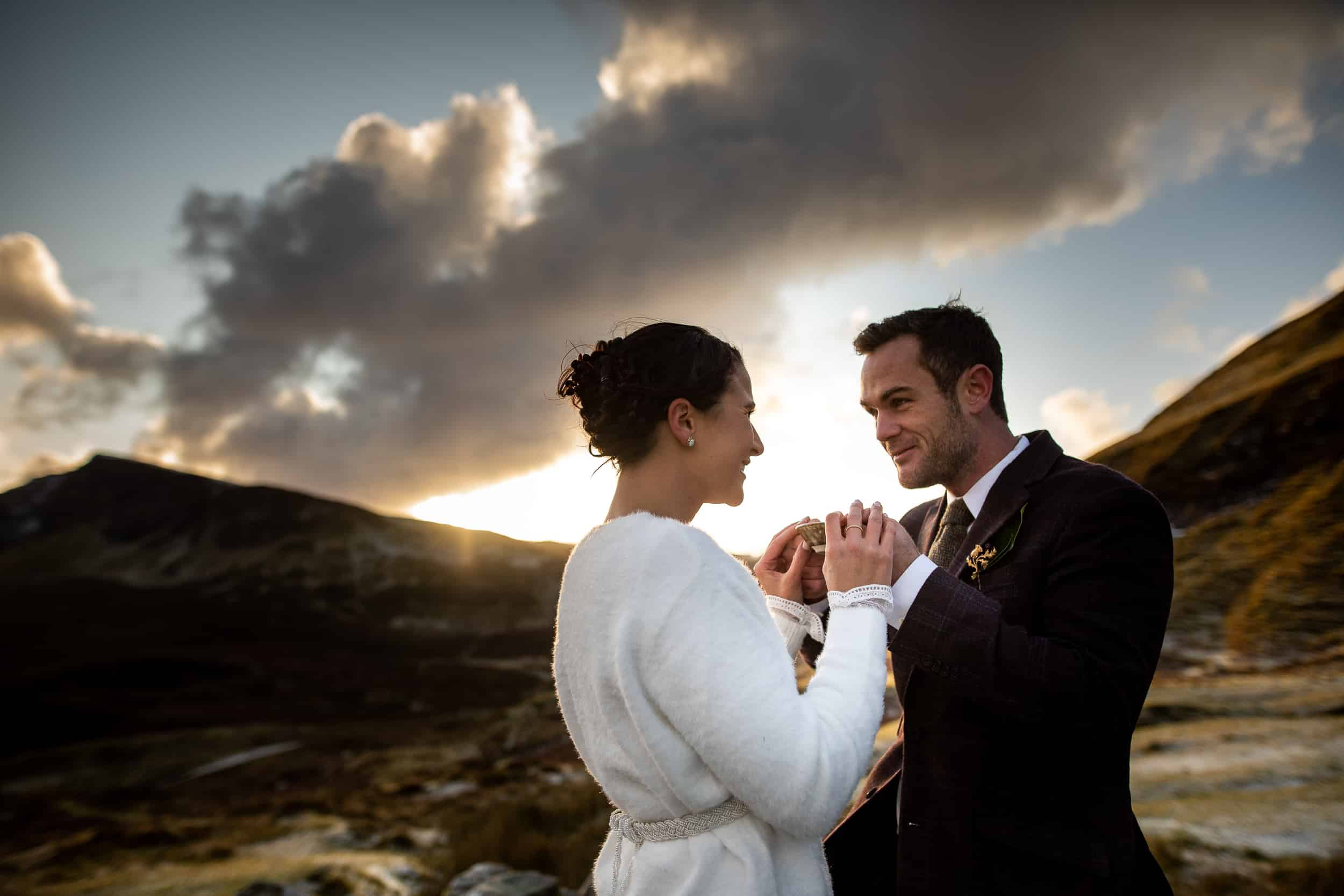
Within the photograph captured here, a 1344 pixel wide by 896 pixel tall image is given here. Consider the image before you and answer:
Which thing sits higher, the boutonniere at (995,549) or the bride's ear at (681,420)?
the bride's ear at (681,420)

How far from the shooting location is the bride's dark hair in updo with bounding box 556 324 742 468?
257cm

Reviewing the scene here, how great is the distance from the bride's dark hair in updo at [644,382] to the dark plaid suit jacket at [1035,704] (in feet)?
3.67

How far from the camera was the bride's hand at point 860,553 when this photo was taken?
7.79 feet

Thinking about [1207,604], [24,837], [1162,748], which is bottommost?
[24,837]

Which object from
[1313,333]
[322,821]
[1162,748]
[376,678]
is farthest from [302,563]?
[1313,333]

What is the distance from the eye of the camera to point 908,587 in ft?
8.50

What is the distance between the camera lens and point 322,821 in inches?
798

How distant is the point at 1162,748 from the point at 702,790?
11672 mm

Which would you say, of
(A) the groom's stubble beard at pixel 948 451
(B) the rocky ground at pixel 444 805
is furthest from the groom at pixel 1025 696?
(B) the rocky ground at pixel 444 805

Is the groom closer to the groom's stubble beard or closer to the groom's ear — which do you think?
the groom's stubble beard

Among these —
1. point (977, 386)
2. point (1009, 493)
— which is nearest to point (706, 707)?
point (1009, 493)

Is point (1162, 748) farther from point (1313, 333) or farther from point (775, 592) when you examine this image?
point (1313, 333)

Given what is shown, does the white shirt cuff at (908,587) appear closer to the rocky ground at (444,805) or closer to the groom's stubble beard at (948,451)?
the groom's stubble beard at (948,451)

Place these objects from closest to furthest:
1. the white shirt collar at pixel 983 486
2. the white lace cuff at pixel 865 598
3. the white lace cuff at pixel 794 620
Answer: the white lace cuff at pixel 865 598, the white lace cuff at pixel 794 620, the white shirt collar at pixel 983 486
